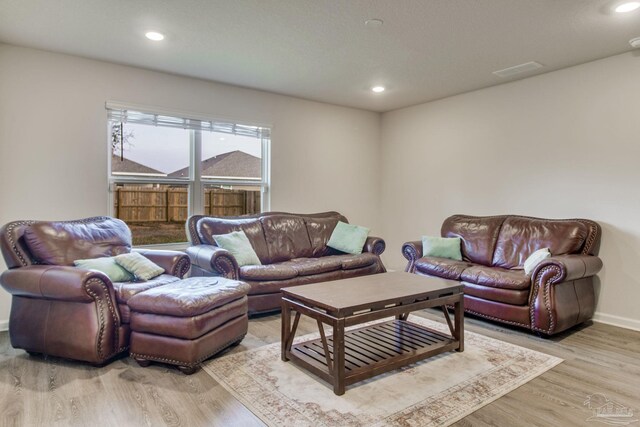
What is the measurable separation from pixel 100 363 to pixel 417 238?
4.24 meters

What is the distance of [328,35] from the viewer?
3.24 m

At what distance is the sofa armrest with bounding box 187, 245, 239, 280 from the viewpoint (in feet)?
11.9

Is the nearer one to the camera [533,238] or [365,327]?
[365,327]

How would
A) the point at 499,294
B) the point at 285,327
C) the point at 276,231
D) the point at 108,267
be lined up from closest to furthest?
the point at 285,327
the point at 108,267
the point at 499,294
the point at 276,231

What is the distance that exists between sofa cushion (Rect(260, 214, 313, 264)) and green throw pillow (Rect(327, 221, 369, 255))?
346mm

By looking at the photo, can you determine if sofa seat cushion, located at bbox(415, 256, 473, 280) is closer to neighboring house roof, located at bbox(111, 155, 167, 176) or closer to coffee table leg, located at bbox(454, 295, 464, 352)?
coffee table leg, located at bbox(454, 295, 464, 352)

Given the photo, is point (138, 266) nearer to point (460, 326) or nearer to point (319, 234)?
point (319, 234)

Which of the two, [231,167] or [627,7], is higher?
[627,7]

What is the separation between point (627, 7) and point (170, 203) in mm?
4468

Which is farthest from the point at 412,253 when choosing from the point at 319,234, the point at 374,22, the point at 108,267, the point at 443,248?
the point at 108,267

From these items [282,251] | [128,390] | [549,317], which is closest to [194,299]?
[128,390]

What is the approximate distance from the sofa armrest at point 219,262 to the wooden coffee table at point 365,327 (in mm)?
1019

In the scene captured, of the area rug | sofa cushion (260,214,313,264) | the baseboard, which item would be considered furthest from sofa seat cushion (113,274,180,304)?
the baseboard

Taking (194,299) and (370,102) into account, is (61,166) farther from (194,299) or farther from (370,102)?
(370,102)
